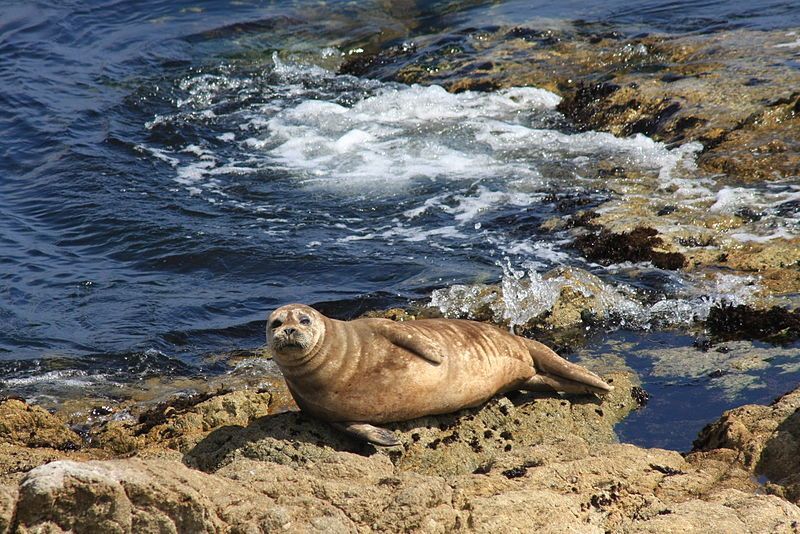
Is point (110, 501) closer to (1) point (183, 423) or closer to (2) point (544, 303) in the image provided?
(1) point (183, 423)

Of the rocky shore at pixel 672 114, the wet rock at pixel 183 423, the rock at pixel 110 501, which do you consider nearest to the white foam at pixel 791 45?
the rocky shore at pixel 672 114

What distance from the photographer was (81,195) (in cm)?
1384

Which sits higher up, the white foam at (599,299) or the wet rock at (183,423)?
the wet rock at (183,423)

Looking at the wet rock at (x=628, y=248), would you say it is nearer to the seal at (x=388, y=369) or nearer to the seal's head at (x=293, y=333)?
the seal at (x=388, y=369)

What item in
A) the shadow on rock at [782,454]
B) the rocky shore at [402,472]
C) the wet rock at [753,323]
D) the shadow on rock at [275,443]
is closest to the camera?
the rocky shore at [402,472]

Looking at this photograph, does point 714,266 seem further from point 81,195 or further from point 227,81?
point 227,81

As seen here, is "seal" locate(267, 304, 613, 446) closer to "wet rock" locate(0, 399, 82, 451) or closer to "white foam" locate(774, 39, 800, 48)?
"wet rock" locate(0, 399, 82, 451)

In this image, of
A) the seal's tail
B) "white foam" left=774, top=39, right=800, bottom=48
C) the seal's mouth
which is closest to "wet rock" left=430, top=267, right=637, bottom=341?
the seal's tail

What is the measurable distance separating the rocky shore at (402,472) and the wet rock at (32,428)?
1 cm

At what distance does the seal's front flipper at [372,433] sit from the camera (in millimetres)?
5984

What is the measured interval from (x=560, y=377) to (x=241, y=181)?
26.6ft

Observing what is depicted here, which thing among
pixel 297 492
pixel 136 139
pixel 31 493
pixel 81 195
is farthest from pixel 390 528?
pixel 136 139

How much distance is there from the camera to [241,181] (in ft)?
46.1

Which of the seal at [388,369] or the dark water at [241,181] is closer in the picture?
the seal at [388,369]
